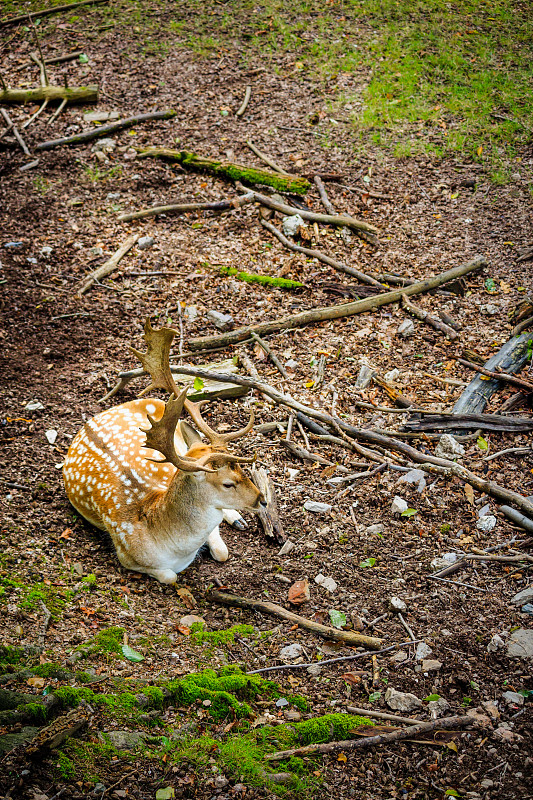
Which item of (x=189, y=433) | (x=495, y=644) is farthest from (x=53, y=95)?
(x=495, y=644)

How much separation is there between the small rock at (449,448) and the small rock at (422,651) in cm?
166

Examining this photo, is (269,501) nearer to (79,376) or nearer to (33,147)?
(79,376)

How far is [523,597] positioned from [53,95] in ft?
29.4

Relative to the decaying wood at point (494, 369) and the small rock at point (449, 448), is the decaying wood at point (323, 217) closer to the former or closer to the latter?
the decaying wood at point (494, 369)

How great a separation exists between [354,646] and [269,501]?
50.5 inches

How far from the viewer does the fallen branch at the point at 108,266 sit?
7000mm

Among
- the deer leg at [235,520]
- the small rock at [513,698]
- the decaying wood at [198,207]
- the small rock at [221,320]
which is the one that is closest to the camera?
the small rock at [513,698]

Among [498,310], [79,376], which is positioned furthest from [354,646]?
[498,310]

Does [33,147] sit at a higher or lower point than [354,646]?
higher

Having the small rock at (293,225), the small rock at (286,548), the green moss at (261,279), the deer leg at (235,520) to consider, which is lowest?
the deer leg at (235,520)

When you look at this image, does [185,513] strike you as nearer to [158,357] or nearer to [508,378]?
[158,357]

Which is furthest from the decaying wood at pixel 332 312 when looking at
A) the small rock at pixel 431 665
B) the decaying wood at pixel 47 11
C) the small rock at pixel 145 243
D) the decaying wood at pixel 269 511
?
the decaying wood at pixel 47 11

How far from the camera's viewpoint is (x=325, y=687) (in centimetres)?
376

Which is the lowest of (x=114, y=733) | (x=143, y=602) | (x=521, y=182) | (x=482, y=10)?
(x=143, y=602)
